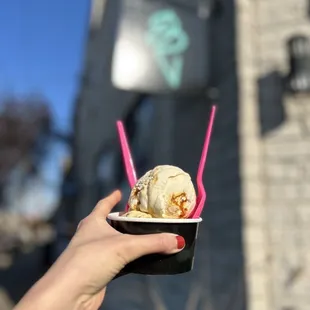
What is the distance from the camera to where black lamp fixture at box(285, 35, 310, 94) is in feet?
11.4

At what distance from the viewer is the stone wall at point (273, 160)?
135 inches


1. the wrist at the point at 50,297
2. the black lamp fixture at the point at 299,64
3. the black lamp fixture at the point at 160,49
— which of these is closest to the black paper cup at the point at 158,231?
the wrist at the point at 50,297

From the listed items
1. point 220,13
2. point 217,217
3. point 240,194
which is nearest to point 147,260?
point 240,194

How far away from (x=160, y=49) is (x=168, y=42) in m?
0.12

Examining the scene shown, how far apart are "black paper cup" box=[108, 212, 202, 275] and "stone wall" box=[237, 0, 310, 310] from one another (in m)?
2.46

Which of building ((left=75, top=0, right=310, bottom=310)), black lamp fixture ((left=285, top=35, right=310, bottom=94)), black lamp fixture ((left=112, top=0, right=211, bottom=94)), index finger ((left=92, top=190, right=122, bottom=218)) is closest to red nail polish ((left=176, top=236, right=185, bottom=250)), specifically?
index finger ((left=92, top=190, right=122, bottom=218))

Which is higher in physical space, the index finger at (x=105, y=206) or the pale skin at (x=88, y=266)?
the index finger at (x=105, y=206)

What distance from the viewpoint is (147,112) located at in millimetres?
6539

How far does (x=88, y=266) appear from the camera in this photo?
104 cm

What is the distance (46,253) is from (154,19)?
429 inches

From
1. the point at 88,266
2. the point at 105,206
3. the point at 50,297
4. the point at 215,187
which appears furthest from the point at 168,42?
the point at 50,297

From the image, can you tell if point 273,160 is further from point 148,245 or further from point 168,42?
point 148,245

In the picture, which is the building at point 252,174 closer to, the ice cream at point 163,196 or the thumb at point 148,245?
the ice cream at point 163,196

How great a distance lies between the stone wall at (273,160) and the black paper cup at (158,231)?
8.05ft
